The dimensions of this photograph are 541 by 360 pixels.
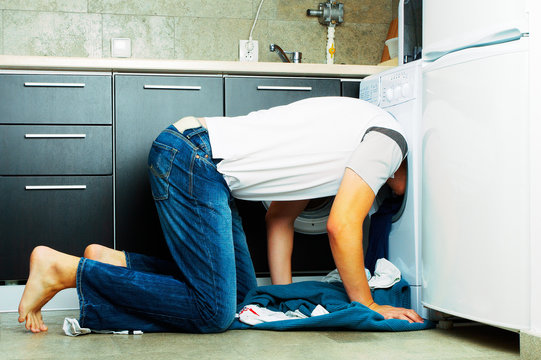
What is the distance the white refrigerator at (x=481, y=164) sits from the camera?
1608 millimetres

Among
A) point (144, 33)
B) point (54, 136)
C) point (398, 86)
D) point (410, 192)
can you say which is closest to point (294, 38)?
point (144, 33)

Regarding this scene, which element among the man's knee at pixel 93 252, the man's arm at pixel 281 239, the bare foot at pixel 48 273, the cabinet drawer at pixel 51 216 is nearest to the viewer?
the bare foot at pixel 48 273

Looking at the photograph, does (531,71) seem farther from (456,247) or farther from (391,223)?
(391,223)

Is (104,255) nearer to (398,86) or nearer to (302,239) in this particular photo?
(302,239)

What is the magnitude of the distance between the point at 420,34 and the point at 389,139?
78cm

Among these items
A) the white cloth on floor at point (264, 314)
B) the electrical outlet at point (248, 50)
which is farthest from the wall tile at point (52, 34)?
the white cloth on floor at point (264, 314)

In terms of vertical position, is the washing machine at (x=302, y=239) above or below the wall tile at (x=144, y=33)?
below

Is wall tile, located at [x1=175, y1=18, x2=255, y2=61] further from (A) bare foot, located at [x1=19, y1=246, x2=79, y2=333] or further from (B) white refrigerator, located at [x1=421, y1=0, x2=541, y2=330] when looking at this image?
(A) bare foot, located at [x1=19, y1=246, x2=79, y2=333]

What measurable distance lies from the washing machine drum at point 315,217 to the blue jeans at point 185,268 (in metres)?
0.80

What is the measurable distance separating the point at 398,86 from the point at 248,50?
1.33 meters

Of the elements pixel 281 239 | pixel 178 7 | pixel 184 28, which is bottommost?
pixel 281 239

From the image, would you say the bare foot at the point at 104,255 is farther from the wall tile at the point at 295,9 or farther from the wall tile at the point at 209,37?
the wall tile at the point at 295,9

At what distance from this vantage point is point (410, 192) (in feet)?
6.72

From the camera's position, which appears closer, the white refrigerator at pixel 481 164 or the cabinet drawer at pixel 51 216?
the white refrigerator at pixel 481 164
